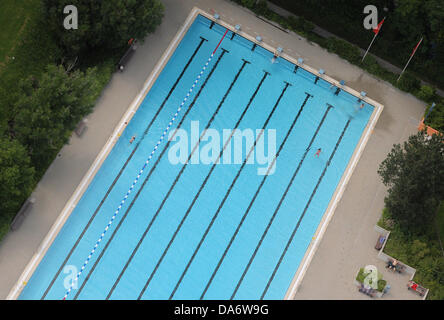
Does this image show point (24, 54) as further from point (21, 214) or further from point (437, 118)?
point (437, 118)

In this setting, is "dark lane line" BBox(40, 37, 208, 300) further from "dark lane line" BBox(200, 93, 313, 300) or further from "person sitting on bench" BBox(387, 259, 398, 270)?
"person sitting on bench" BBox(387, 259, 398, 270)

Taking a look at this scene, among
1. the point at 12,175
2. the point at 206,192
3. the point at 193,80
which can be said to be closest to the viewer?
the point at 12,175

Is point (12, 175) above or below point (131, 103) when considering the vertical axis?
below

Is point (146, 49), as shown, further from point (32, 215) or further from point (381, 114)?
point (381, 114)

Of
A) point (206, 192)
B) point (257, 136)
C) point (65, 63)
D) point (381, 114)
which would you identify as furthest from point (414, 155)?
point (65, 63)

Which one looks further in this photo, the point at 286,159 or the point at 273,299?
the point at 286,159

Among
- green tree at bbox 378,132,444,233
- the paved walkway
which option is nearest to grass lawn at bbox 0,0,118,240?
the paved walkway

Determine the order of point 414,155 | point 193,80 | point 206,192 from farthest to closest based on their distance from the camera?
point 193,80, point 206,192, point 414,155
